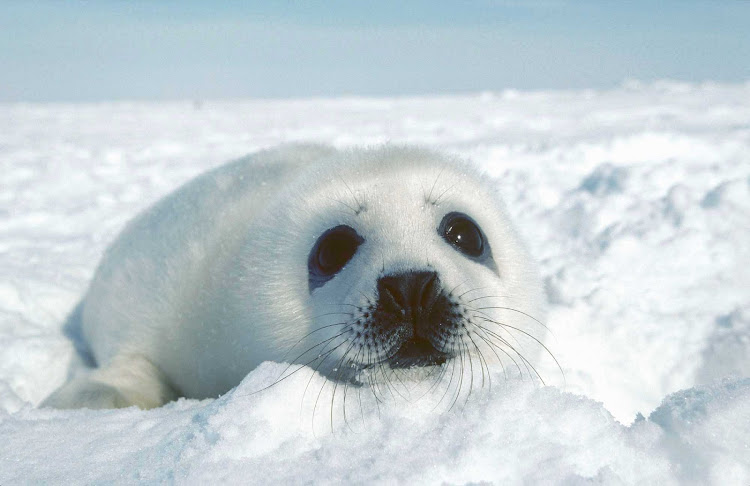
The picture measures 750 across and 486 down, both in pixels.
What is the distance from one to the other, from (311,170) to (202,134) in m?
11.3

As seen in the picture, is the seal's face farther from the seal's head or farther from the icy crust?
the icy crust

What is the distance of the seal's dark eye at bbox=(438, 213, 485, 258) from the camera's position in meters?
1.96

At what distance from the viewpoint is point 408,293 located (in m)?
1.59

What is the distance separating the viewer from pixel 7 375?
262 cm

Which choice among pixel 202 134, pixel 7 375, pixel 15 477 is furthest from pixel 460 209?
pixel 202 134

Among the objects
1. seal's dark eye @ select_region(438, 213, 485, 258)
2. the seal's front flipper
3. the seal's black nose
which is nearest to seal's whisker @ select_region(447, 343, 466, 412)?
the seal's black nose

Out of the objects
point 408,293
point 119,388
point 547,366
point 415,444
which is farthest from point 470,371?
point 119,388

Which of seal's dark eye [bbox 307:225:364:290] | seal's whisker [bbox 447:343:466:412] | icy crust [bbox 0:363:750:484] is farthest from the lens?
seal's dark eye [bbox 307:225:364:290]

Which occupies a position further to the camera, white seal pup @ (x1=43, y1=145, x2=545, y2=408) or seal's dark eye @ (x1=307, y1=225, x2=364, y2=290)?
seal's dark eye @ (x1=307, y1=225, x2=364, y2=290)

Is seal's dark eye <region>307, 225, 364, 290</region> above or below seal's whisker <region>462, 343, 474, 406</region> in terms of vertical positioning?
above

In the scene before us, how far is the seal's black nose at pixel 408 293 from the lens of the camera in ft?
5.23

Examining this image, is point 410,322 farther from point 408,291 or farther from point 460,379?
point 460,379

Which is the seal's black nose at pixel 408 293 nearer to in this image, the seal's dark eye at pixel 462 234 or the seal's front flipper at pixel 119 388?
the seal's dark eye at pixel 462 234

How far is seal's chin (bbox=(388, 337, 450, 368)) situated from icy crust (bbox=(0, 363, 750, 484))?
11 centimetres
